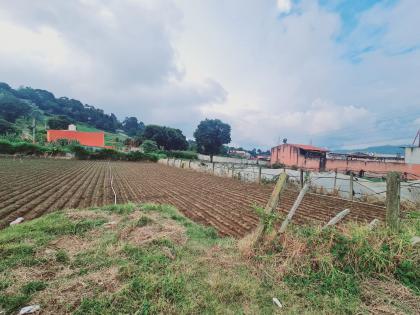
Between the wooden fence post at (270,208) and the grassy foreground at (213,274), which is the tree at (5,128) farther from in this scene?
the wooden fence post at (270,208)

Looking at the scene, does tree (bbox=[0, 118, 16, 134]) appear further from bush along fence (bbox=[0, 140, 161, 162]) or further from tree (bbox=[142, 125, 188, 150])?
tree (bbox=[142, 125, 188, 150])

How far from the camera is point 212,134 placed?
5159 cm

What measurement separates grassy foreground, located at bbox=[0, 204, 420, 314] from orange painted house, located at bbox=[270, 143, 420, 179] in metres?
23.4

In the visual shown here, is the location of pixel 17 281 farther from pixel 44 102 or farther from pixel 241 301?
pixel 44 102

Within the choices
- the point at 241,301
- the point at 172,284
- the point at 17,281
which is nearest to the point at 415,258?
the point at 241,301

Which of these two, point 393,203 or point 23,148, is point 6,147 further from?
point 393,203

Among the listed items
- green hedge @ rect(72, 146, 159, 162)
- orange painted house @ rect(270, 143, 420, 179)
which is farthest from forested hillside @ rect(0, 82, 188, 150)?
orange painted house @ rect(270, 143, 420, 179)

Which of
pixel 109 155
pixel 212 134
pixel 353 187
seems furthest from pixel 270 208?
pixel 212 134

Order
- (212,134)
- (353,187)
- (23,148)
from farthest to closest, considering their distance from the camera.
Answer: (212,134) → (23,148) → (353,187)

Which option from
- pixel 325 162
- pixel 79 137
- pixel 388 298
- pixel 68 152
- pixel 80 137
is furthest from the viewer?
pixel 80 137

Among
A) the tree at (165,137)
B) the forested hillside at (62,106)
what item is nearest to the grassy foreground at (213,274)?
the tree at (165,137)

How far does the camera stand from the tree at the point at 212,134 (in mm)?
51672

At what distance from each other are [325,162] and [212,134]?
88.4 feet

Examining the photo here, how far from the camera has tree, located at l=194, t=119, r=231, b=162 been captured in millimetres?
51672
